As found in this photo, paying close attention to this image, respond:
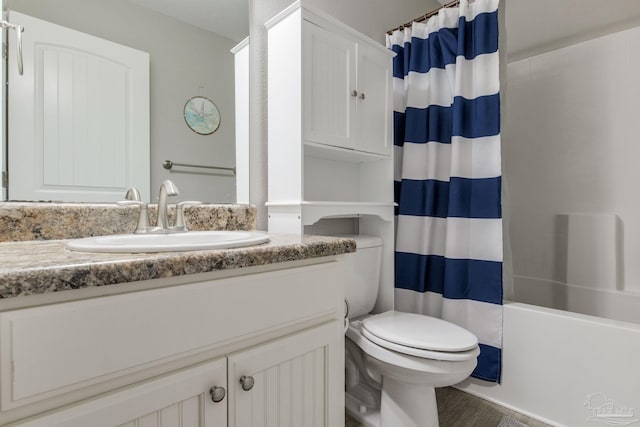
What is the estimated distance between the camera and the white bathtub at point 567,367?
50.0 inches

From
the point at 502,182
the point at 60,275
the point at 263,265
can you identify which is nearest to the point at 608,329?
the point at 502,182

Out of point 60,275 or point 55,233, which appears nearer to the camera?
point 60,275

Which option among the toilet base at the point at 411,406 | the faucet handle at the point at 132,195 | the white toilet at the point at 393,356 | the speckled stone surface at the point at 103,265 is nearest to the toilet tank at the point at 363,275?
the white toilet at the point at 393,356

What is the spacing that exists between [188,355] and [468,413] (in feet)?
4.69

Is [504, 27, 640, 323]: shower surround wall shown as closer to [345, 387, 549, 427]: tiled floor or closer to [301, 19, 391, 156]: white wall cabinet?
[345, 387, 549, 427]: tiled floor

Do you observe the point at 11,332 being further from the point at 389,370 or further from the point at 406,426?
the point at 406,426

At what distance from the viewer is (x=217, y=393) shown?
674 millimetres

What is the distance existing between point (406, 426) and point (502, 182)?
1.14 m

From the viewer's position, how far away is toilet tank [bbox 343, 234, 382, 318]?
1.49 meters

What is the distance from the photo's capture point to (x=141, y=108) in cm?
117

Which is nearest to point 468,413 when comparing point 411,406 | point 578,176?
point 411,406

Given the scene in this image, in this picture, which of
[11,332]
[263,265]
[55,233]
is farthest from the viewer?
[55,233]

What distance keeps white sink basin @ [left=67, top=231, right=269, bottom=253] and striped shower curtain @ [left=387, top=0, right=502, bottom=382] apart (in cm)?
106

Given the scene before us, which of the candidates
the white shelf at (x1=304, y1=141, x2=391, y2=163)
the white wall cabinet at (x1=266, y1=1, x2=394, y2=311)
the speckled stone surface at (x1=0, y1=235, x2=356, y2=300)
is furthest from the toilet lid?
the white shelf at (x1=304, y1=141, x2=391, y2=163)
